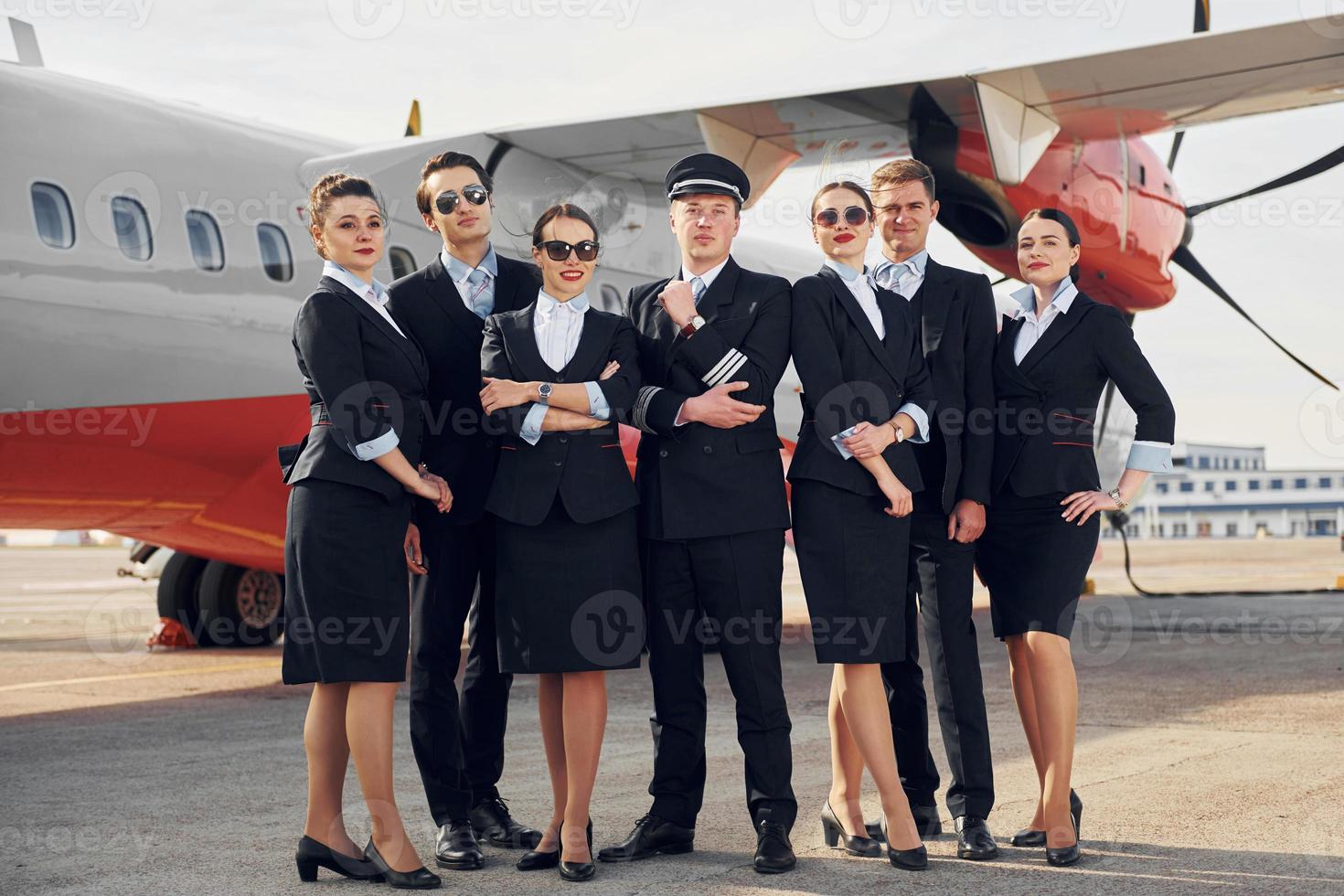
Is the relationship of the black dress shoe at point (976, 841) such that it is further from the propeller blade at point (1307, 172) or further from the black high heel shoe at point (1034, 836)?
the propeller blade at point (1307, 172)

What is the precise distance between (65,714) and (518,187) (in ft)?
15.1

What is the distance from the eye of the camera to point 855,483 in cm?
394

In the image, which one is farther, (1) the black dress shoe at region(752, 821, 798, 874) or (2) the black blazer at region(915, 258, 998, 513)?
(2) the black blazer at region(915, 258, 998, 513)

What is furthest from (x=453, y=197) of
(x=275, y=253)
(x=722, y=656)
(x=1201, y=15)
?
(x=1201, y=15)

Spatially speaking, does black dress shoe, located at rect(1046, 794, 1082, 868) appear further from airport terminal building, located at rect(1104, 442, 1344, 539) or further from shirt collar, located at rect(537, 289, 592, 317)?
airport terminal building, located at rect(1104, 442, 1344, 539)

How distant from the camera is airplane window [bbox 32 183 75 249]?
6.42 meters

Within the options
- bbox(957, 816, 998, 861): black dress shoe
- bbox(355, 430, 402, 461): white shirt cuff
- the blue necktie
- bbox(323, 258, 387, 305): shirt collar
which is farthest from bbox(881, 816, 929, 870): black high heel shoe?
bbox(323, 258, 387, 305): shirt collar

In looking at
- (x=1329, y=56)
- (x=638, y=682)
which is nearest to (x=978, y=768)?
(x=638, y=682)

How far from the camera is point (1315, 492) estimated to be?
100562mm

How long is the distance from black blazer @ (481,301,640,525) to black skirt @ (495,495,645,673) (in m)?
0.06

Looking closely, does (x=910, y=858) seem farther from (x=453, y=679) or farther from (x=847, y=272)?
(x=847, y=272)

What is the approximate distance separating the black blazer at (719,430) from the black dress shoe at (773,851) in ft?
2.83

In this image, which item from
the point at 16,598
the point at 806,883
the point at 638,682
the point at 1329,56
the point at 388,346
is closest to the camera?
the point at 806,883

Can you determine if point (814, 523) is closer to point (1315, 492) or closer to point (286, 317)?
point (286, 317)
